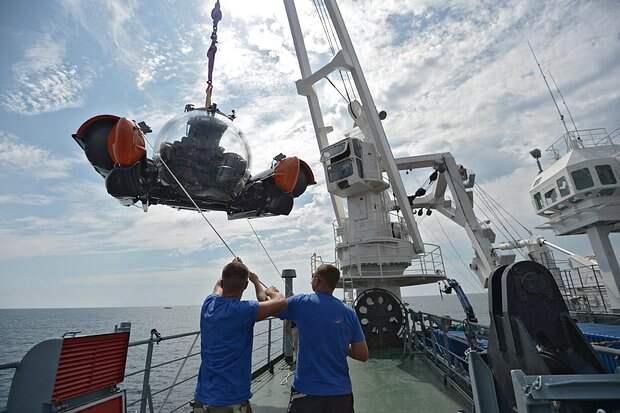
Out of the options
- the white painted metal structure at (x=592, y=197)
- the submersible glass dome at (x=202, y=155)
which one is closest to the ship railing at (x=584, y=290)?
the white painted metal structure at (x=592, y=197)

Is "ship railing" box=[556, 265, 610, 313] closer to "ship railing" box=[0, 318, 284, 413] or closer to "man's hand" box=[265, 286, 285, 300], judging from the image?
"ship railing" box=[0, 318, 284, 413]

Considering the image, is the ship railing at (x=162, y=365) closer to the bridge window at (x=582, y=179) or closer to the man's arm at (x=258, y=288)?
the man's arm at (x=258, y=288)

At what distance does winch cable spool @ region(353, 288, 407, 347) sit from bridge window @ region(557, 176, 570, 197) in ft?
48.4

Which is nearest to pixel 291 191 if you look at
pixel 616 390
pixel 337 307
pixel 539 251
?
pixel 337 307

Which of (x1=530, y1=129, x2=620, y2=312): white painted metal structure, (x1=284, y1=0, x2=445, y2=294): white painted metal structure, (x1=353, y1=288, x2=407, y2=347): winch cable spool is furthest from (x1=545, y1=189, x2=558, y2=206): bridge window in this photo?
(x1=353, y1=288, x2=407, y2=347): winch cable spool

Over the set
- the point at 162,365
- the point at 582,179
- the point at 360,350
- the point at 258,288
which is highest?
the point at 582,179

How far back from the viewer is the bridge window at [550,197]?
61.4 ft

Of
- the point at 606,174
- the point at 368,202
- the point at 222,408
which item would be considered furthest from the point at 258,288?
the point at 606,174

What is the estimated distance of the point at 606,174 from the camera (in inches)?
659

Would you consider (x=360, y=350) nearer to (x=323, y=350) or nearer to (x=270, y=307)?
(x=323, y=350)

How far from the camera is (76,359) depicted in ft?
6.55

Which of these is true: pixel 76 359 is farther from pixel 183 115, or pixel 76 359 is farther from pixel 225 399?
pixel 183 115

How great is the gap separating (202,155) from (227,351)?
2330mm

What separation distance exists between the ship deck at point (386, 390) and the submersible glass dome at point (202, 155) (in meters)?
3.53
